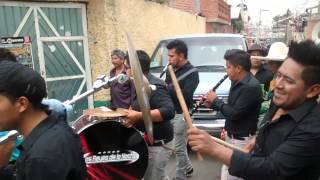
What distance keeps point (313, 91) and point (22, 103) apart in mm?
1546

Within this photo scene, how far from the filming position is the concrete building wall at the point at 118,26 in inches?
311

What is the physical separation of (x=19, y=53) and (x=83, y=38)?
1796mm

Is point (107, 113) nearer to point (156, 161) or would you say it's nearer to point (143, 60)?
point (143, 60)

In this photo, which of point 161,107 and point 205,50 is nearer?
point 161,107

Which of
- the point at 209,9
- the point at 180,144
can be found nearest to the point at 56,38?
the point at 180,144

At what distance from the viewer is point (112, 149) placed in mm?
3580

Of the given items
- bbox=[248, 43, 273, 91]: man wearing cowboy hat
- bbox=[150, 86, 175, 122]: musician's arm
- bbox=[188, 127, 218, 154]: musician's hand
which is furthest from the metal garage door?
bbox=[188, 127, 218, 154]: musician's hand

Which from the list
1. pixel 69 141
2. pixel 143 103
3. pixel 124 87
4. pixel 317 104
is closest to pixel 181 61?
pixel 124 87

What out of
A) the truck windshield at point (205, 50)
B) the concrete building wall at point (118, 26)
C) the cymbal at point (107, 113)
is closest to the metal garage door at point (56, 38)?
the concrete building wall at point (118, 26)

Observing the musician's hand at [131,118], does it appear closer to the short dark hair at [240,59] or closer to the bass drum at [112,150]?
the bass drum at [112,150]

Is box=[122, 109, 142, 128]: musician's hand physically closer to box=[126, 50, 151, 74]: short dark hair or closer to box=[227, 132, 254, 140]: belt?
box=[126, 50, 151, 74]: short dark hair

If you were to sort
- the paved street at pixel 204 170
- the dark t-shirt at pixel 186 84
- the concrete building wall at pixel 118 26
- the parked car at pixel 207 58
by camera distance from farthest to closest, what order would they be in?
the concrete building wall at pixel 118 26, the parked car at pixel 207 58, the paved street at pixel 204 170, the dark t-shirt at pixel 186 84

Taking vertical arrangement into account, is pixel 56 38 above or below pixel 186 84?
above

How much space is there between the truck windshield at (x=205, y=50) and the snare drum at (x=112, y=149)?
3752 mm
